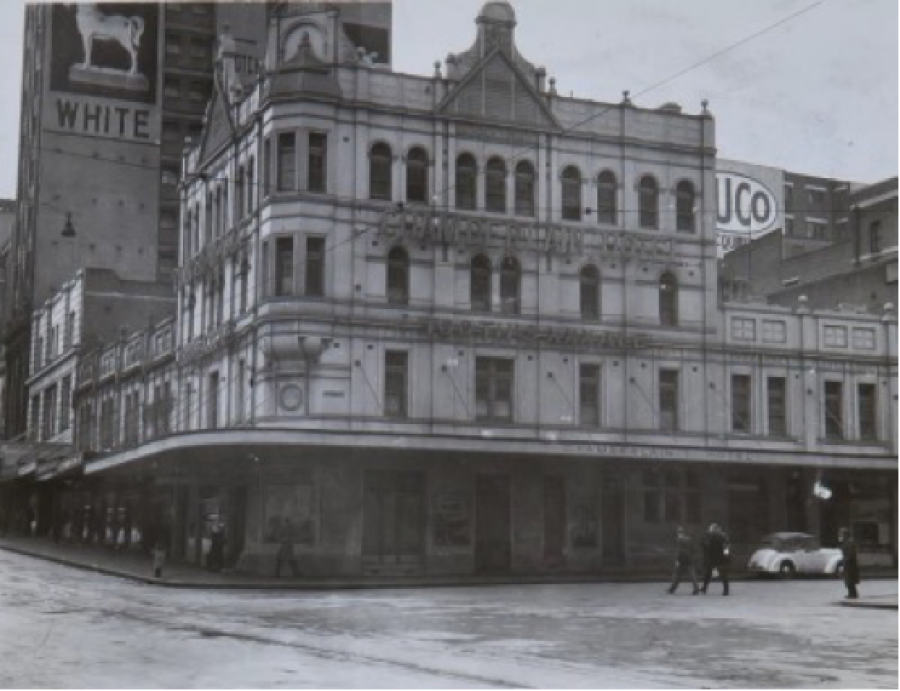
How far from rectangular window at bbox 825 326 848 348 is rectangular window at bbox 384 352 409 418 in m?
13.5

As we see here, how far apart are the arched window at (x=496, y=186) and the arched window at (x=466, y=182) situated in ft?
1.41

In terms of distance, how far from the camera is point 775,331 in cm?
3359

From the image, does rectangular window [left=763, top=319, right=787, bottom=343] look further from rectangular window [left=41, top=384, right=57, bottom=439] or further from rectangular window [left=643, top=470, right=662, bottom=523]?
rectangular window [left=41, top=384, right=57, bottom=439]

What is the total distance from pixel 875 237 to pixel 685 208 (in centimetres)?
1487

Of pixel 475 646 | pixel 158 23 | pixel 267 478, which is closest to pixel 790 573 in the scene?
pixel 267 478

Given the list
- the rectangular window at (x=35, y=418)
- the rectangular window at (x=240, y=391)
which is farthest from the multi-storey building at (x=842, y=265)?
the rectangular window at (x=35, y=418)

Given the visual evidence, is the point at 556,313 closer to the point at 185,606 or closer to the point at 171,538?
the point at 185,606

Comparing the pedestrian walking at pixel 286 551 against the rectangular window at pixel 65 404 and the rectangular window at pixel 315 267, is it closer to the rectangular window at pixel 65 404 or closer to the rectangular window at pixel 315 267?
the rectangular window at pixel 315 267

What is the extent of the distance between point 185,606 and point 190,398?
2162 cm

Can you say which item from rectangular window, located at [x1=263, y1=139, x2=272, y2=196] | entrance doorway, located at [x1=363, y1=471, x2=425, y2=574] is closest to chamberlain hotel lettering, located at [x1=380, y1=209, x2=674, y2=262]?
rectangular window, located at [x1=263, y1=139, x2=272, y2=196]

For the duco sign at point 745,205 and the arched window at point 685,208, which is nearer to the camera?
the arched window at point 685,208

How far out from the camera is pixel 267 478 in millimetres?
37844

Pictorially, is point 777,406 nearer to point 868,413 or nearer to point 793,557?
point 793,557

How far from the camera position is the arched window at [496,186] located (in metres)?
33.0
